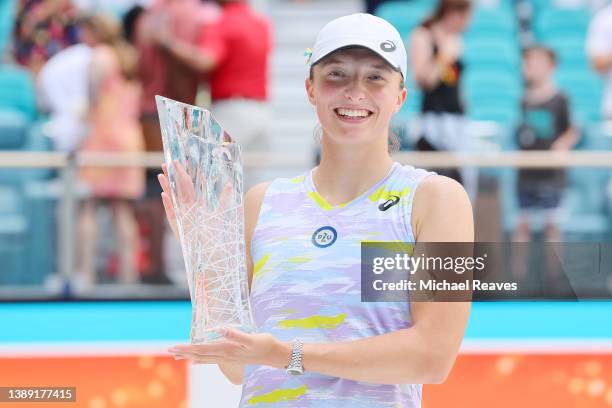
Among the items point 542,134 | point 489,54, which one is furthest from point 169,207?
point 489,54

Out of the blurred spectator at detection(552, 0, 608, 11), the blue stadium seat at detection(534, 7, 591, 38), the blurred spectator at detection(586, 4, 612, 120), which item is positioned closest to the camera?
the blurred spectator at detection(586, 4, 612, 120)

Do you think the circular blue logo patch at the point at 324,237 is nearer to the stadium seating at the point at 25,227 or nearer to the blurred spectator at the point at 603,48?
the stadium seating at the point at 25,227

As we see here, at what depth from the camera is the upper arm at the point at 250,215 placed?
178cm

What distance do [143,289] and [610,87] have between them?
288 cm

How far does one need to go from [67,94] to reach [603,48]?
3.05m

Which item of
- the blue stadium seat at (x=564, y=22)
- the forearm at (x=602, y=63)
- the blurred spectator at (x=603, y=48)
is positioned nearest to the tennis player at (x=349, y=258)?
the blurred spectator at (x=603, y=48)

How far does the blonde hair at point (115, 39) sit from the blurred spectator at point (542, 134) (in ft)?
6.74

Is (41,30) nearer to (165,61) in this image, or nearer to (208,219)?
(165,61)

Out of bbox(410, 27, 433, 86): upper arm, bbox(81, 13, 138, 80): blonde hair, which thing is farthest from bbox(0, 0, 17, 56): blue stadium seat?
bbox(410, 27, 433, 86): upper arm

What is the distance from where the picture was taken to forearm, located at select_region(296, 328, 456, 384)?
1.58 metres

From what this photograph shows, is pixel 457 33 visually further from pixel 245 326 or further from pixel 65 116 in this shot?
pixel 245 326

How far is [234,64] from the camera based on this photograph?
575cm

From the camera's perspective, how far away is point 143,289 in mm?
5305

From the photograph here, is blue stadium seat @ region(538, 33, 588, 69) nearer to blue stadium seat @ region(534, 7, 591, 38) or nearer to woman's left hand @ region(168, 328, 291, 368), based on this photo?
blue stadium seat @ region(534, 7, 591, 38)
